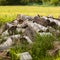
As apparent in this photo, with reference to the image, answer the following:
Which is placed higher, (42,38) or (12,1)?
(42,38)

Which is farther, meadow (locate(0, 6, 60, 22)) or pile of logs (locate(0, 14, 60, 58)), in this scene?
meadow (locate(0, 6, 60, 22))

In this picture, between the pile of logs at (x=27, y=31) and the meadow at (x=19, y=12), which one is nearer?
the pile of logs at (x=27, y=31)

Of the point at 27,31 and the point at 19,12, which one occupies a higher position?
the point at 27,31

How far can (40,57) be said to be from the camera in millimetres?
8922

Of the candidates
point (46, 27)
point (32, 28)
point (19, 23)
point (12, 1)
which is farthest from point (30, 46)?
point (12, 1)

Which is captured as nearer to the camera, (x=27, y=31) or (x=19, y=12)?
(x=27, y=31)

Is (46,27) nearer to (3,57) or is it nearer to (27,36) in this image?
(27,36)

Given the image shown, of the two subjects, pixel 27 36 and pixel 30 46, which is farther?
pixel 27 36

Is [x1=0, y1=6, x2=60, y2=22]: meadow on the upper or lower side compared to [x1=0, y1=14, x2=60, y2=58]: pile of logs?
lower

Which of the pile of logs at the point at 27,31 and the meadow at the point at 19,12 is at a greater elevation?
the pile of logs at the point at 27,31

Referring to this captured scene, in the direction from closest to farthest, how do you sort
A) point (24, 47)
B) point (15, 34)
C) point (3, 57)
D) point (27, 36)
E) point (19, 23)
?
point (3, 57), point (24, 47), point (27, 36), point (15, 34), point (19, 23)

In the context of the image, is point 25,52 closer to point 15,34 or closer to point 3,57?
point 3,57

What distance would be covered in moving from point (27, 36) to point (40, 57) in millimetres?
1525

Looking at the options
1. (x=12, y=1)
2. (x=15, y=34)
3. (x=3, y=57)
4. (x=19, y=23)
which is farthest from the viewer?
(x=12, y=1)
